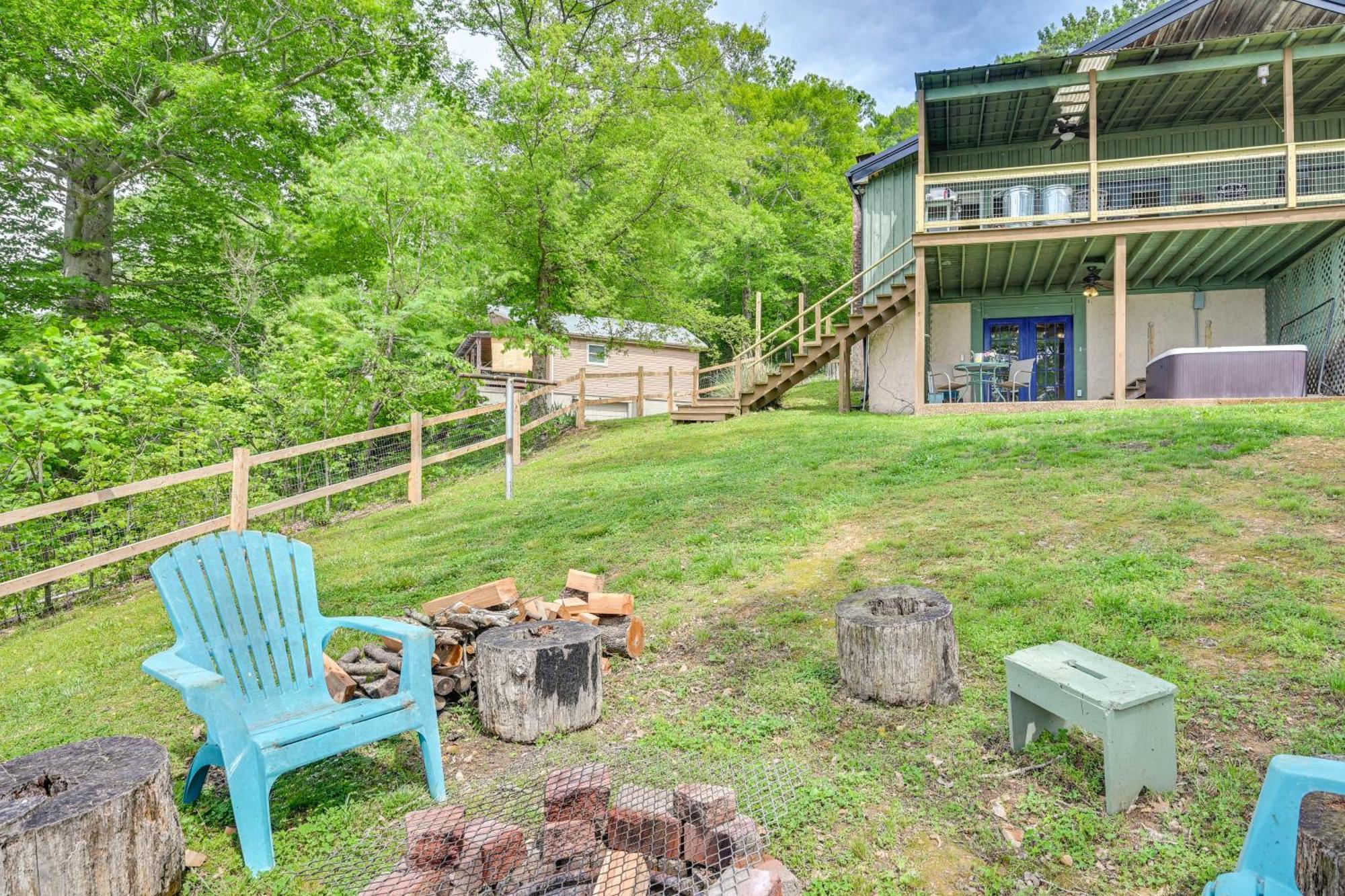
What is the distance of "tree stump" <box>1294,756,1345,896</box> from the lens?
1.31m

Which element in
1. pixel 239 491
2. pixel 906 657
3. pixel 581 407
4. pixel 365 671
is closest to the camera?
pixel 906 657

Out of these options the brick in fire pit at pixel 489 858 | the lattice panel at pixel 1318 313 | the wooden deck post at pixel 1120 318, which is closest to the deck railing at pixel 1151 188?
the wooden deck post at pixel 1120 318

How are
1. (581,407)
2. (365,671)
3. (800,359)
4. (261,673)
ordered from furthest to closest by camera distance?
1. (581,407)
2. (800,359)
3. (365,671)
4. (261,673)

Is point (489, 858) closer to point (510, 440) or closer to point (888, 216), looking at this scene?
point (510, 440)

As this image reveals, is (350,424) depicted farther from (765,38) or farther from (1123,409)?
(765,38)

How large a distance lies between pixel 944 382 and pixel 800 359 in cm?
274

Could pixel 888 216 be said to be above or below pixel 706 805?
above

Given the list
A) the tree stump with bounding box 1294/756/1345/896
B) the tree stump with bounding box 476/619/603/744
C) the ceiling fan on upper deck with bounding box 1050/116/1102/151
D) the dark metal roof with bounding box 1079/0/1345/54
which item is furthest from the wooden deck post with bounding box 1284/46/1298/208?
the tree stump with bounding box 476/619/603/744

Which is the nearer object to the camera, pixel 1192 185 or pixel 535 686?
pixel 535 686

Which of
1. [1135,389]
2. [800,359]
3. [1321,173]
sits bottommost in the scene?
[1135,389]

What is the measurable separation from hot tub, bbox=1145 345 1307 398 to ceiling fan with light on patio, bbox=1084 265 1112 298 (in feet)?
7.39

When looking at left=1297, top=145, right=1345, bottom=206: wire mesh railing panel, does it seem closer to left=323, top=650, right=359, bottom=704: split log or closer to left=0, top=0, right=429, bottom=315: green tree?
left=323, top=650, right=359, bottom=704: split log

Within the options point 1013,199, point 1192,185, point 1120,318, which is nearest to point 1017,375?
point 1120,318

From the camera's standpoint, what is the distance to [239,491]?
21.9 ft
